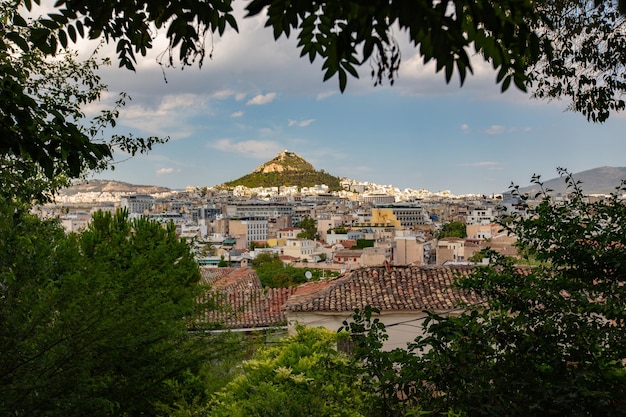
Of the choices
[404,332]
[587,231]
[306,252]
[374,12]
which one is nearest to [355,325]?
[587,231]

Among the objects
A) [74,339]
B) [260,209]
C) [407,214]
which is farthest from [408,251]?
[260,209]

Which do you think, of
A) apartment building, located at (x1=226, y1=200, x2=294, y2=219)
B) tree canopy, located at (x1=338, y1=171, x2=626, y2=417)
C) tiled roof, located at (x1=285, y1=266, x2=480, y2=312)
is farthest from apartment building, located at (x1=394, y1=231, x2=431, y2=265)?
apartment building, located at (x1=226, y1=200, x2=294, y2=219)

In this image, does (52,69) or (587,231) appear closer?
(587,231)

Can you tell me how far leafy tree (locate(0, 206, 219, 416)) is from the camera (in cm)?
362

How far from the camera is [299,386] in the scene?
15.1 feet

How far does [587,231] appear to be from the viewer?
4.44m

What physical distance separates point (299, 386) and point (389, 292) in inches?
289

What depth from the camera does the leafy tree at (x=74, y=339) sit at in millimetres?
3625

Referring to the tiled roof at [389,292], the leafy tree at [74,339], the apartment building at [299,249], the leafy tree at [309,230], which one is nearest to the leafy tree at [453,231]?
the leafy tree at [309,230]

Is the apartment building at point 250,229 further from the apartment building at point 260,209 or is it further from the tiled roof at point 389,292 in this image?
the tiled roof at point 389,292

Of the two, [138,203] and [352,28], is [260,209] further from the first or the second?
[352,28]

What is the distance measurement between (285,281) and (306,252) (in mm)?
35867

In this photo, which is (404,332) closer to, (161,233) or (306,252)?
(161,233)

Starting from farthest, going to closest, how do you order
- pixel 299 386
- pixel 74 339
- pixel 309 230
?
pixel 309 230 → pixel 299 386 → pixel 74 339
